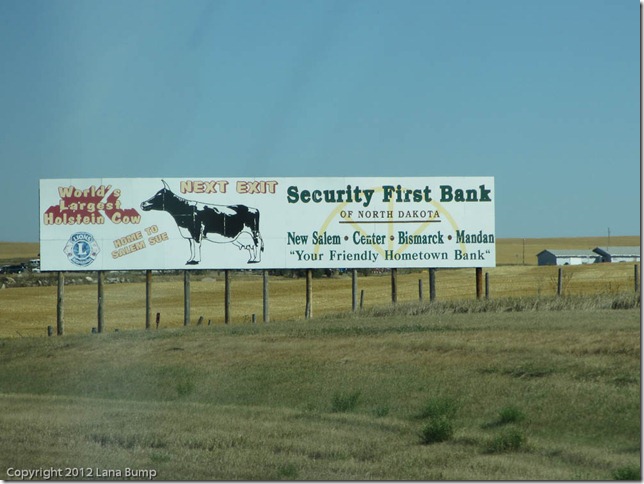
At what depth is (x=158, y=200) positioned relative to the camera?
34.2 m

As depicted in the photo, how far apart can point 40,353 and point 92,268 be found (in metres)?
9.52

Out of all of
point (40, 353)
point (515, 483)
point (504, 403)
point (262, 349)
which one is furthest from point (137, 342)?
point (515, 483)

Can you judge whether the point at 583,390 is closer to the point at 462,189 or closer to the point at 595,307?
the point at 595,307

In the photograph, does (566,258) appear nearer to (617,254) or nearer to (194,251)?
(617,254)

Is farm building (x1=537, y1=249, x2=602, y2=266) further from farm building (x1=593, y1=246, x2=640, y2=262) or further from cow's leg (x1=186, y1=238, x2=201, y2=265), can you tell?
cow's leg (x1=186, y1=238, x2=201, y2=265)

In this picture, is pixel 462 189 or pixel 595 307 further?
pixel 462 189

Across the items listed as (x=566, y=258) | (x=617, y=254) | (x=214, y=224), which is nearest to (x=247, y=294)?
(x=214, y=224)

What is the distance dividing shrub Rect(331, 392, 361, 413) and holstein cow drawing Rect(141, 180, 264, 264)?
19.4 m

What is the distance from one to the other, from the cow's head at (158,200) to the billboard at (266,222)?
0.11ft

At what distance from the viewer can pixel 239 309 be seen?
160 ft

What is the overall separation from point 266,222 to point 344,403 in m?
19.9

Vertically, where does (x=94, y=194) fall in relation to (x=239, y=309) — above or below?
above

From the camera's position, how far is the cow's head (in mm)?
34225

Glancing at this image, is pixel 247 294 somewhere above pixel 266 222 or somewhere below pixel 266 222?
below
